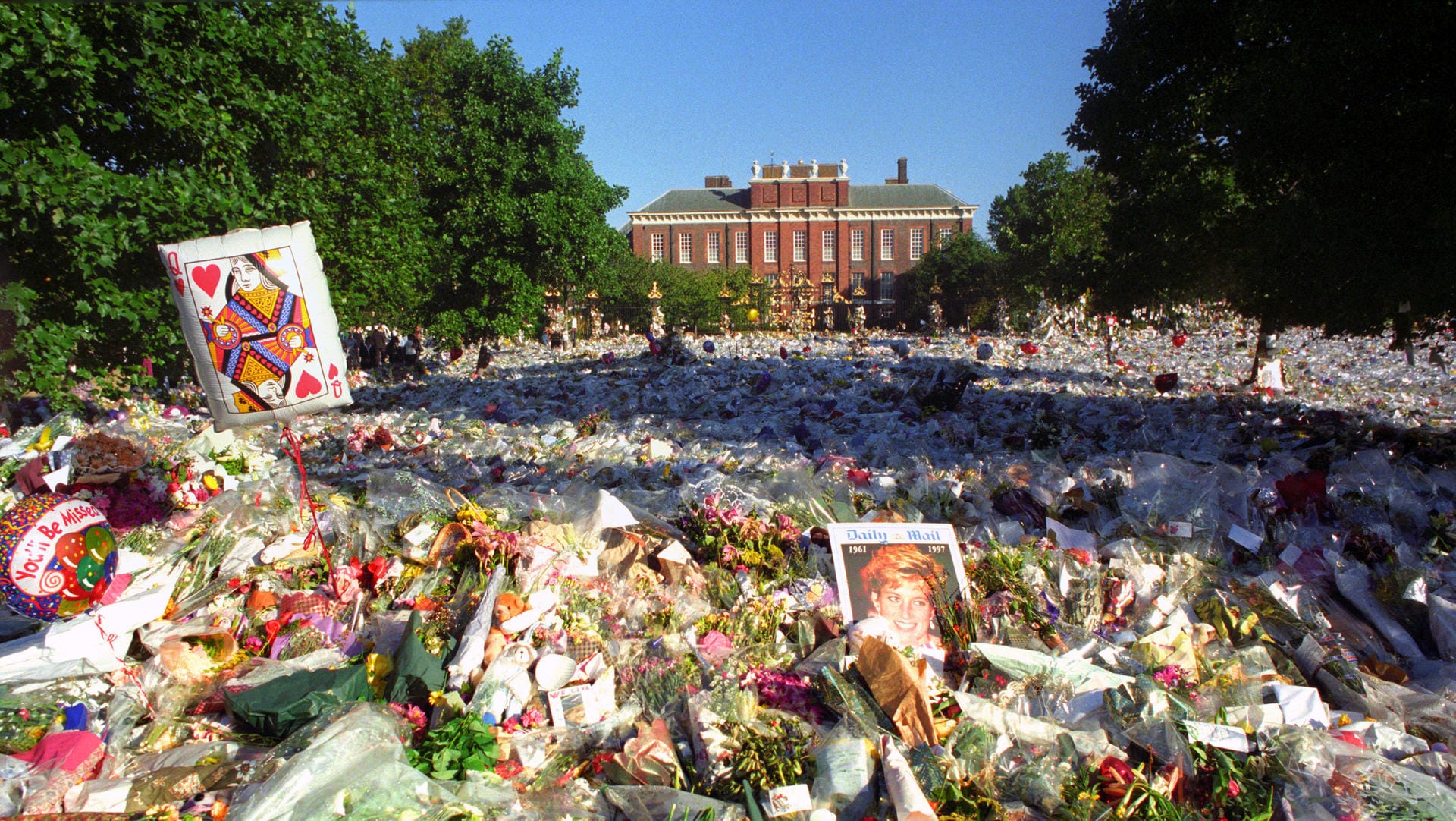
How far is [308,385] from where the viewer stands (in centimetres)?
426

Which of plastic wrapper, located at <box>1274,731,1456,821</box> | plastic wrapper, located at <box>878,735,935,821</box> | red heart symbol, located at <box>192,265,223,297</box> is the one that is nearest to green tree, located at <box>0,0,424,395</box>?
red heart symbol, located at <box>192,265,223,297</box>

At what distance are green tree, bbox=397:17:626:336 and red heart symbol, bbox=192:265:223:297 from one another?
414 inches

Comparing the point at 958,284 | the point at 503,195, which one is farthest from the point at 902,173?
the point at 503,195

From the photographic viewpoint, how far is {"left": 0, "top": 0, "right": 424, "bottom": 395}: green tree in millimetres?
5941

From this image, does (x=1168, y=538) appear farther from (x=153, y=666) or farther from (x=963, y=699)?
(x=153, y=666)

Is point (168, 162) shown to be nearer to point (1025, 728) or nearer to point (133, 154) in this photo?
point (133, 154)

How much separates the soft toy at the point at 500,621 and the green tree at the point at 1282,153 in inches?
233

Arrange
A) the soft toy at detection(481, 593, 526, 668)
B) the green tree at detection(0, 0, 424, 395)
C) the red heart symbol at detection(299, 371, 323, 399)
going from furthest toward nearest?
the green tree at detection(0, 0, 424, 395) → the red heart symbol at detection(299, 371, 323, 399) → the soft toy at detection(481, 593, 526, 668)

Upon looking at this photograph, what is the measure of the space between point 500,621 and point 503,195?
497 inches

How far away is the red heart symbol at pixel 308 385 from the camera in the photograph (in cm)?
424

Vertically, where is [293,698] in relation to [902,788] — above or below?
above

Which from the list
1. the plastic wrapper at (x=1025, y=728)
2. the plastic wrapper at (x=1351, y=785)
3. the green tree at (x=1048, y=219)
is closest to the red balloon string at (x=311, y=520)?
the plastic wrapper at (x=1025, y=728)

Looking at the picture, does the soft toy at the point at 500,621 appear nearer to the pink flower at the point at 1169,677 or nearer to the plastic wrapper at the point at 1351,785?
the pink flower at the point at 1169,677

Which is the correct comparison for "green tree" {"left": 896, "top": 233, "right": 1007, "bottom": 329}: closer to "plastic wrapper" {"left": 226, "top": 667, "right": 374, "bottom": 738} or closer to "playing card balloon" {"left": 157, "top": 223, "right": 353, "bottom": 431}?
"playing card balloon" {"left": 157, "top": 223, "right": 353, "bottom": 431}
